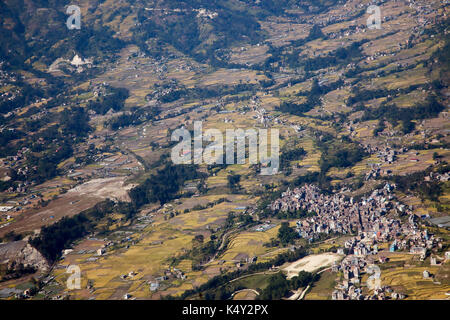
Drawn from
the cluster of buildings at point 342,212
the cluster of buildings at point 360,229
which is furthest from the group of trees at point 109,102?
the cluster of buildings at point 342,212

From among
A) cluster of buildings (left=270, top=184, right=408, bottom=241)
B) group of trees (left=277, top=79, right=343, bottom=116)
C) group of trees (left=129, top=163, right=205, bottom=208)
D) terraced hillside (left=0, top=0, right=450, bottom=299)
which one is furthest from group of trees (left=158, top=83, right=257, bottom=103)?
cluster of buildings (left=270, top=184, right=408, bottom=241)

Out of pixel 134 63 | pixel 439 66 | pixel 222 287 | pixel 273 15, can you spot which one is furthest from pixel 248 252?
pixel 273 15

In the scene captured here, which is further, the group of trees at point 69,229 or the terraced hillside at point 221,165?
the group of trees at point 69,229

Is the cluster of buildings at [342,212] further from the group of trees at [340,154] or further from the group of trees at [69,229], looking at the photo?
the group of trees at [69,229]

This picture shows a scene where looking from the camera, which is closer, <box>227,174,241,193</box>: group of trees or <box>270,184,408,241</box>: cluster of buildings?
<box>270,184,408,241</box>: cluster of buildings

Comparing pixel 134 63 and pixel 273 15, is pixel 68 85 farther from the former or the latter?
pixel 273 15

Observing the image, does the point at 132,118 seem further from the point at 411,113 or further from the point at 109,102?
the point at 411,113

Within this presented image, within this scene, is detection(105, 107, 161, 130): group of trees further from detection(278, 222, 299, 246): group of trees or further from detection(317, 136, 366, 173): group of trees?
detection(278, 222, 299, 246): group of trees

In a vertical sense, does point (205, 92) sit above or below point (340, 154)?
above

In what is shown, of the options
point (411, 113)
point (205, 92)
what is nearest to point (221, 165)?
point (411, 113)

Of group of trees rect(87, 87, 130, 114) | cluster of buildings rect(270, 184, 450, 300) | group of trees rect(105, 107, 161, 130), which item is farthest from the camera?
group of trees rect(87, 87, 130, 114)

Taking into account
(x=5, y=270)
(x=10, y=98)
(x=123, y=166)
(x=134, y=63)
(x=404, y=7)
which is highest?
(x=404, y=7)
